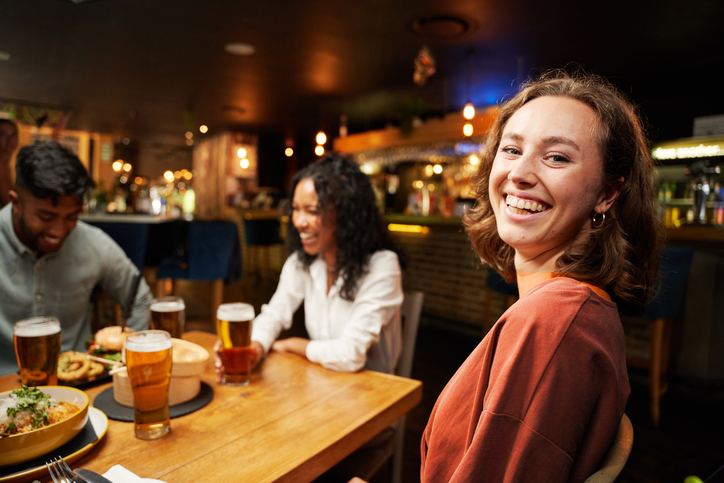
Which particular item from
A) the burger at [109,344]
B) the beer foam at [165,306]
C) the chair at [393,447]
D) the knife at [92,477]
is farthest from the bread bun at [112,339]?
the chair at [393,447]

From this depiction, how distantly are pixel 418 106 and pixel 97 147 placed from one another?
9.18 metres

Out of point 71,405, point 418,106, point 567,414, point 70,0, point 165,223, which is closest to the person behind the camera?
point 567,414

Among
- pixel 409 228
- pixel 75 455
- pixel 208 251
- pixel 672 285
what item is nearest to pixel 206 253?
pixel 208 251

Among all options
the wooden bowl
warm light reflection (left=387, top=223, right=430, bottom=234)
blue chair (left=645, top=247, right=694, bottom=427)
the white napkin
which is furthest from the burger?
warm light reflection (left=387, top=223, right=430, bottom=234)

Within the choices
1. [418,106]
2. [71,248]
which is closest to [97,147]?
[418,106]

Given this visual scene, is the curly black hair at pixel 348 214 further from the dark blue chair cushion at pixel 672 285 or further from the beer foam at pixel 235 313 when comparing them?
the dark blue chair cushion at pixel 672 285

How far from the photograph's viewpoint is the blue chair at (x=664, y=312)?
9.27ft

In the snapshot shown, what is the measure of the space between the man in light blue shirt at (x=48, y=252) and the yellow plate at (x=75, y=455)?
866 millimetres

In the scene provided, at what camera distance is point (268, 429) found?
95 cm

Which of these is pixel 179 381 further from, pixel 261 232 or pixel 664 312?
pixel 261 232

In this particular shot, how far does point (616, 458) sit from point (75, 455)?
89 centimetres

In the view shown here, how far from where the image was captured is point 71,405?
0.90m

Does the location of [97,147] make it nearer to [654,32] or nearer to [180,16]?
[180,16]

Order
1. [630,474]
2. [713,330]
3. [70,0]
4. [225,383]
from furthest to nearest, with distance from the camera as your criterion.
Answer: [70,0] → [713,330] → [630,474] → [225,383]
